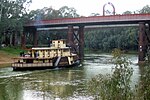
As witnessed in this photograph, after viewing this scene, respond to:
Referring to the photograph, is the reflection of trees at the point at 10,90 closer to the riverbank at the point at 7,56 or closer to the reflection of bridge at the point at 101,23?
the riverbank at the point at 7,56

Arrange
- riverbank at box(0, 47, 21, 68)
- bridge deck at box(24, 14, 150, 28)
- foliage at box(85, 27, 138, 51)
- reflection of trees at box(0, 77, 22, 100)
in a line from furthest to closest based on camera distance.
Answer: foliage at box(85, 27, 138, 51) → bridge deck at box(24, 14, 150, 28) → riverbank at box(0, 47, 21, 68) → reflection of trees at box(0, 77, 22, 100)

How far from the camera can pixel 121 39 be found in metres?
112

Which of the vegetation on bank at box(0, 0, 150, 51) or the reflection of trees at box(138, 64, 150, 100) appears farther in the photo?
the vegetation on bank at box(0, 0, 150, 51)

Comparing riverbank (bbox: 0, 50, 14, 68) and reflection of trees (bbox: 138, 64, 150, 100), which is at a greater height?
reflection of trees (bbox: 138, 64, 150, 100)


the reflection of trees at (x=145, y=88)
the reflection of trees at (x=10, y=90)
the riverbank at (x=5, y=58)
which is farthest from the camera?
the riverbank at (x=5, y=58)

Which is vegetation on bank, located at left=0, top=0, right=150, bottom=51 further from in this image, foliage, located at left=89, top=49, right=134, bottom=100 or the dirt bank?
foliage, located at left=89, top=49, right=134, bottom=100

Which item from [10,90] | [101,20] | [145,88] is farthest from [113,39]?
[145,88]

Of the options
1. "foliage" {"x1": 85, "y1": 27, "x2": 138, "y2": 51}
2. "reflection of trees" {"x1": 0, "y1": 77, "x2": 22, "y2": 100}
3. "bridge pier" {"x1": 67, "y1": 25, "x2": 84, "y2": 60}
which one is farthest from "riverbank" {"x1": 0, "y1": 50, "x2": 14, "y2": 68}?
"foliage" {"x1": 85, "y1": 27, "x2": 138, "y2": 51}

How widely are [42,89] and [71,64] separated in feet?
81.6

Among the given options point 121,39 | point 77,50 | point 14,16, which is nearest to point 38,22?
point 14,16

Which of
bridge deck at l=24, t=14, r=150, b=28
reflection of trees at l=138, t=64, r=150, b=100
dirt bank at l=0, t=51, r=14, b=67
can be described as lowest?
dirt bank at l=0, t=51, r=14, b=67

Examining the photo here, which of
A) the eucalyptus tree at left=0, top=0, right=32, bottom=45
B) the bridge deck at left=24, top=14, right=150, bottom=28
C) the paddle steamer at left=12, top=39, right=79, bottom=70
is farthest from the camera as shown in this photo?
the eucalyptus tree at left=0, top=0, right=32, bottom=45

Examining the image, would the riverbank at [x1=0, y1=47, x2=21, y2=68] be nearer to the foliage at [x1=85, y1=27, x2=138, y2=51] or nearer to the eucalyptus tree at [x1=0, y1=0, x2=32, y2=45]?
the eucalyptus tree at [x1=0, y1=0, x2=32, y2=45]

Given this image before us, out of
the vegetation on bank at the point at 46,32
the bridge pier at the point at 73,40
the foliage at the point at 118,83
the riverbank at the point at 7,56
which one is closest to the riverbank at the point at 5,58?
the riverbank at the point at 7,56
